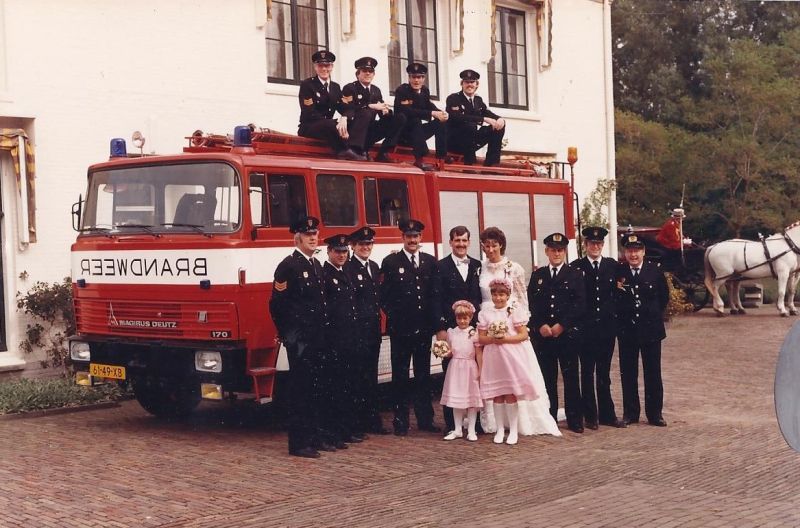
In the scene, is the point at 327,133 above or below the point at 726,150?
below

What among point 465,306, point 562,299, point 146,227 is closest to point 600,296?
point 562,299

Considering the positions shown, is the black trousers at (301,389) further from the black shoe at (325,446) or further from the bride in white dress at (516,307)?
the bride in white dress at (516,307)

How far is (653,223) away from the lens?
35938mm

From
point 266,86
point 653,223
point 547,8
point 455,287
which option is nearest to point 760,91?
point 653,223

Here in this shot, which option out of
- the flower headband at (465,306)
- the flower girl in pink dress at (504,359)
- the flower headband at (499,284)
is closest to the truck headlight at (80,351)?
the flower headband at (465,306)

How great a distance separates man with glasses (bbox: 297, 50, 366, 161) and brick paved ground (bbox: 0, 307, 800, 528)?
3.00 metres

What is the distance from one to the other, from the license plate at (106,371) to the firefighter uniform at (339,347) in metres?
2.07

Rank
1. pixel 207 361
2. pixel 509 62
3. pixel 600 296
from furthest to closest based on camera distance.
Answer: pixel 509 62
pixel 600 296
pixel 207 361

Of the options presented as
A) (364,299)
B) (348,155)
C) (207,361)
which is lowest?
(207,361)

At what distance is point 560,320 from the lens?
10.5 meters

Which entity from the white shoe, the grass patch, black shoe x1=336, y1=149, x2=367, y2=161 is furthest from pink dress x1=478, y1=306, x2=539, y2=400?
the grass patch

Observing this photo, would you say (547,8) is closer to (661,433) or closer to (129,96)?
(129,96)

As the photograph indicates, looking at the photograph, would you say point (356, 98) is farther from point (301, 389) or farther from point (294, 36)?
point (294, 36)

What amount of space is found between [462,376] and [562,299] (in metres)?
1.21
